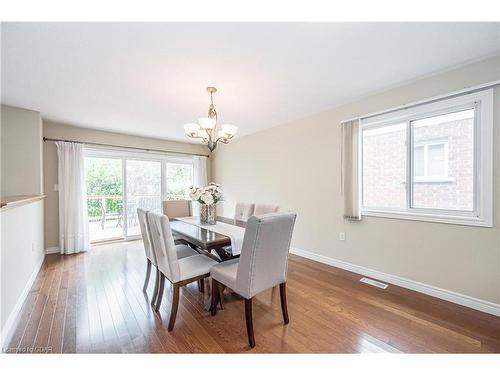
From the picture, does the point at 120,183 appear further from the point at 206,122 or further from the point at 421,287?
the point at 421,287

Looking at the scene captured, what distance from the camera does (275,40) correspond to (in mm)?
1605

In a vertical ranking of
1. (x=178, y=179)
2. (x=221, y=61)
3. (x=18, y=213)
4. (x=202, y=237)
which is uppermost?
(x=221, y=61)

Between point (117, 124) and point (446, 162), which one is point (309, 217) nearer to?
point (446, 162)

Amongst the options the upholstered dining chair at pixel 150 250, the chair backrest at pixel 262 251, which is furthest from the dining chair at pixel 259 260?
the upholstered dining chair at pixel 150 250

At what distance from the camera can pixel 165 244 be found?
1.68 m

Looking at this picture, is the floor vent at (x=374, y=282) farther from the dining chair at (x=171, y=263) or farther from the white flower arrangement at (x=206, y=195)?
the white flower arrangement at (x=206, y=195)

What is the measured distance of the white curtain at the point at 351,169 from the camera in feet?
9.04

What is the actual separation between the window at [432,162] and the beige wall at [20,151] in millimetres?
4778

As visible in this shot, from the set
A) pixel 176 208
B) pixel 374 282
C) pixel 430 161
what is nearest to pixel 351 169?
pixel 430 161

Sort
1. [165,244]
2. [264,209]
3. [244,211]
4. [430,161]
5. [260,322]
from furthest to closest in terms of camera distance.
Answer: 1. [244,211]
2. [264,209]
3. [430,161]
4. [260,322]
5. [165,244]

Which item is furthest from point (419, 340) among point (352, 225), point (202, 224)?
point (202, 224)

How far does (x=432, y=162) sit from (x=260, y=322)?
249cm

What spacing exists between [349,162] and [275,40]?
1880 mm

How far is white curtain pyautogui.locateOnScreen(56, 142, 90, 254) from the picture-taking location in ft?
11.9
